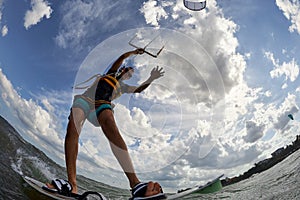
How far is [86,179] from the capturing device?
422cm

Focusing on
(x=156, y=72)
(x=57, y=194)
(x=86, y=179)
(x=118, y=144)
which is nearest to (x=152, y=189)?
(x=118, y=144)

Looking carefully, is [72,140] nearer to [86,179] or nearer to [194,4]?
[86,179]

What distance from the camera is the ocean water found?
349cm

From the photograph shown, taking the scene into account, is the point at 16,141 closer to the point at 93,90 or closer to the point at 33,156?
the point at 33,156

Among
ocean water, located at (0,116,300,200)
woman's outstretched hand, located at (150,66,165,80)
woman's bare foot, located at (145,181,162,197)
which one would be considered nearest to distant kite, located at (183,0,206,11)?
woman's outstretched hand, located at (150,66,165,80)

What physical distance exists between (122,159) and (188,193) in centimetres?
80

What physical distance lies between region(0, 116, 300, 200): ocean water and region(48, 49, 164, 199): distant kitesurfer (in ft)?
2.58

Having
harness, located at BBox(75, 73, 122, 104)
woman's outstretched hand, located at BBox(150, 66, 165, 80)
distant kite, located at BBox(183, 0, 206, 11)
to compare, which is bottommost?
harness, located at BBox(75, 73, 122, 104)

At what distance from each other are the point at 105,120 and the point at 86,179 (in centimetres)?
211

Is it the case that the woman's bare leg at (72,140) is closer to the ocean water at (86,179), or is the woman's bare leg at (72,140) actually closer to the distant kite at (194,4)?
the ocean water at (86,179)

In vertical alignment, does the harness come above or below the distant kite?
below

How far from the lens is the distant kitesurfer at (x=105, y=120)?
87.1 inches

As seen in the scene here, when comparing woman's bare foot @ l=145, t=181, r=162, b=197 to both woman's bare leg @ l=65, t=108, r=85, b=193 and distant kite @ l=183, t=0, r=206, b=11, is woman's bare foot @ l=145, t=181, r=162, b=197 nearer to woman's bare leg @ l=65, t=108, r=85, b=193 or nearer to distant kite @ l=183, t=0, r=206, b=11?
woman's bare leg @ l=65, t=108, r=85, b=193

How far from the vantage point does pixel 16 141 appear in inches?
184
